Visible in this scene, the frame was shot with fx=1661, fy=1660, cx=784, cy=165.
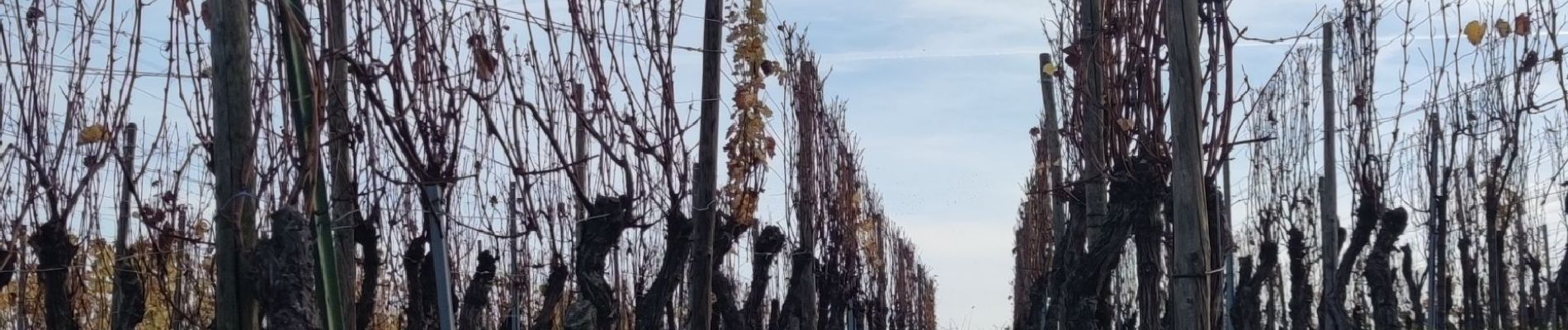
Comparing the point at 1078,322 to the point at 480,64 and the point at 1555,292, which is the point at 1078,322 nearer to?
the point at 480,64

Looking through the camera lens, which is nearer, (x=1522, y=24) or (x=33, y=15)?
(x=33, y=15)

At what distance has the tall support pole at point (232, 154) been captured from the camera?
558 centimetres

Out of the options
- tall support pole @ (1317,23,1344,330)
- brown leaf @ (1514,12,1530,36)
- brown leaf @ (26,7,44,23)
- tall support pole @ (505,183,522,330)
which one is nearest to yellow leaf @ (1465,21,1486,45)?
brown leaf @ (1514,12,1530,36)

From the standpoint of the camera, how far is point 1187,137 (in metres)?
6.96

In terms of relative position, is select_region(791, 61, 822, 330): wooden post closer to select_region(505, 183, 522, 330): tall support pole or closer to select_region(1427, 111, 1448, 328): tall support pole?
select_region(505, 183, 522, 330): tall support pole

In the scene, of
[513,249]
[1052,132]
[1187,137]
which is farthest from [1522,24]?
[513,249]

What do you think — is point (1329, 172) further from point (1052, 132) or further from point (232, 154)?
point (232, 154)

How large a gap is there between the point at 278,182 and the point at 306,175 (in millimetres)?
2213

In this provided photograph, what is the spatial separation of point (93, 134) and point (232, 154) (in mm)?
2896

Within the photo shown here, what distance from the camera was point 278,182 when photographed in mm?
7980

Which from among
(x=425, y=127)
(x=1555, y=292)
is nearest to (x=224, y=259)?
(x=425, y=127)

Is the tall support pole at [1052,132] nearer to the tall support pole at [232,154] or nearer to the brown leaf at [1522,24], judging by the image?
the brown leaf at [1522,24]

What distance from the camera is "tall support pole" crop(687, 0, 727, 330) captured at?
8289 mm

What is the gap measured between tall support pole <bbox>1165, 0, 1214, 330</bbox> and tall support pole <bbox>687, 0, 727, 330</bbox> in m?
2.36
